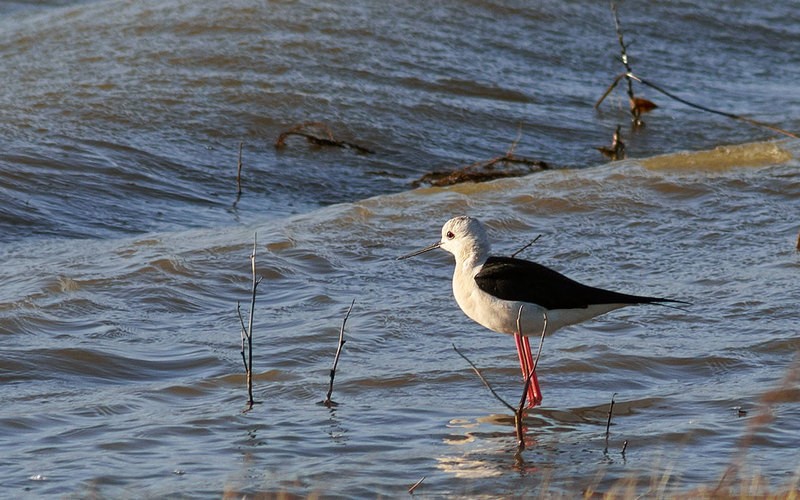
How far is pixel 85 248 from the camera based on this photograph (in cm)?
821

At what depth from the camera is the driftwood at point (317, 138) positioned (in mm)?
11492

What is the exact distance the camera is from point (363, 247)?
Answer: 845 cm

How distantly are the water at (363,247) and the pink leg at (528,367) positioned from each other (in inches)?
4.7

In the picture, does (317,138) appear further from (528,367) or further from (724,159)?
(528,367)

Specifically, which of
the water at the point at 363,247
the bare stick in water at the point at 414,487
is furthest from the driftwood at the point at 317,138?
the bare stick in water at the point at 414,487

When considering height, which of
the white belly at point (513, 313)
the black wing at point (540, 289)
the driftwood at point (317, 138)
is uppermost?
the black wing at point (540, 289)

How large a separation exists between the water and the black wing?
0.47m

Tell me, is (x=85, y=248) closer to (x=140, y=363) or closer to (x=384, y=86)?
(x=140, y=363)

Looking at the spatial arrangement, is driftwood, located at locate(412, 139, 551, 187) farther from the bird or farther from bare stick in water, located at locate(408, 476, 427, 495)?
bare stick in water, located at locate(408, 476, 427, 495)

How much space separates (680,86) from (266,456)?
11012 mm

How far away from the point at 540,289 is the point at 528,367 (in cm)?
40

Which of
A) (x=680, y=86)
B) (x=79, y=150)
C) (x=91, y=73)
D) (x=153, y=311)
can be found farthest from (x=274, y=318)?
(x=680, y=86)

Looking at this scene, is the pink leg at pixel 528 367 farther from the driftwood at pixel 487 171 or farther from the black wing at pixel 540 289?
the driftwood at pixel 487 171

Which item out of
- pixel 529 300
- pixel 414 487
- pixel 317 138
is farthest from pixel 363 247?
pixel 414 487
